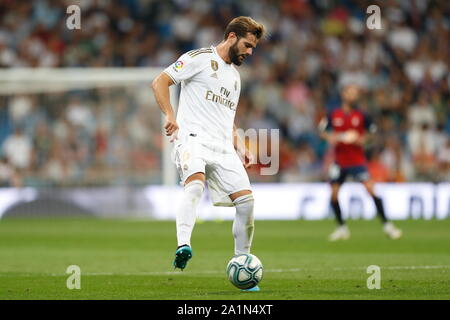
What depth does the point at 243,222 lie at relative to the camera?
358 inches

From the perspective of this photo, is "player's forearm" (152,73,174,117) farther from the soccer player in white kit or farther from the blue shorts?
the blue shorts

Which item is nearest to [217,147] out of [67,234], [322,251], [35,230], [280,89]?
[322,251]

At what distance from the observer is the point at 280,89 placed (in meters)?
25.7

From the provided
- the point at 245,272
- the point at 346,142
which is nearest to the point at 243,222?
the point at 245,272

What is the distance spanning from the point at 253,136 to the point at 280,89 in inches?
93.7

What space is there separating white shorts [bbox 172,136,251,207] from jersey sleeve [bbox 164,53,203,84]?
53 centimetres

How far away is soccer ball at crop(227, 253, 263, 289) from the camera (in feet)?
28.5

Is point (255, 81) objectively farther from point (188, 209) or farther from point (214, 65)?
point (188, 209)

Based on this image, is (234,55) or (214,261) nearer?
(234,55)

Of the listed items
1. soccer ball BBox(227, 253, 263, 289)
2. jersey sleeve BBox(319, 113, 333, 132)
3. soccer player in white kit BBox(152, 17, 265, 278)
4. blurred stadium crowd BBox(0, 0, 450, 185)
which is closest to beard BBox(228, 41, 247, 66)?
soccer player in white kit BBox(152, 17, 265, 278)

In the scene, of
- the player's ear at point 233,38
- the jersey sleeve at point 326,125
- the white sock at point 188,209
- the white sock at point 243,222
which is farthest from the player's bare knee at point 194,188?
the jersey sleeve at point 326,125

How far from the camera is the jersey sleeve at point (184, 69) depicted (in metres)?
9.04

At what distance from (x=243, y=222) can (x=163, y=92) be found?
133cm
